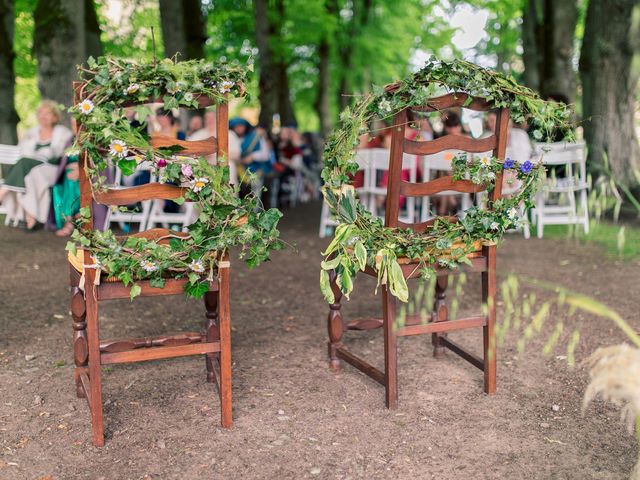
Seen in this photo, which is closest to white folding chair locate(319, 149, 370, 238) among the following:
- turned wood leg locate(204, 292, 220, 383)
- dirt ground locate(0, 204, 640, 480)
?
dirt ground locate(0, 204, 640, 480)

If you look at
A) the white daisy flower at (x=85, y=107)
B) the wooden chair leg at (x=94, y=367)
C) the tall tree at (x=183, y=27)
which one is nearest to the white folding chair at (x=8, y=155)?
the tall tree at (x=183, y=27)

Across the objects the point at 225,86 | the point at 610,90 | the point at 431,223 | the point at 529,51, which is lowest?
the point at 431,223

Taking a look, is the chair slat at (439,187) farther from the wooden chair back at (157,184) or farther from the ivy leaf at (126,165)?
the ivy leaf at (126,165)

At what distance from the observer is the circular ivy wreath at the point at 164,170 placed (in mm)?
2928

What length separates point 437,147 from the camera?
3406 millimetres

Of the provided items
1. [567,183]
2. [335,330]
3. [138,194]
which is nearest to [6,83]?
[567,183]

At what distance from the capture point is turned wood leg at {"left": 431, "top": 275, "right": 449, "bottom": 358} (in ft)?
14.3

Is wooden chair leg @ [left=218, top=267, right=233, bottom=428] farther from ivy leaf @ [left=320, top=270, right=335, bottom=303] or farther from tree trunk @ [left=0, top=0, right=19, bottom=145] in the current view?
tree trunk @ [left=0, top=0, right=19, bottom=145]

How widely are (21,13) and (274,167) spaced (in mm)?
11469

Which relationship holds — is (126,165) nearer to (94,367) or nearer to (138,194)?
(138,194)

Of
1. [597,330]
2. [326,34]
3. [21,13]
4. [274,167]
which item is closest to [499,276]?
[597,330]

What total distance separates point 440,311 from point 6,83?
1094 cm

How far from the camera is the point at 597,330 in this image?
4895 millimetres

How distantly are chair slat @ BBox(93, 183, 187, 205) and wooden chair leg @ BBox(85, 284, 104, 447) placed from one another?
37 centimetres
